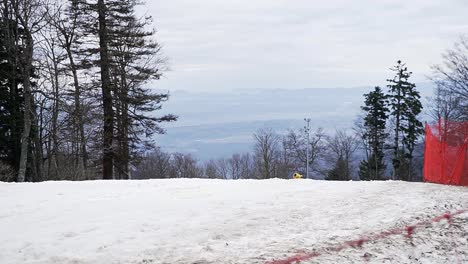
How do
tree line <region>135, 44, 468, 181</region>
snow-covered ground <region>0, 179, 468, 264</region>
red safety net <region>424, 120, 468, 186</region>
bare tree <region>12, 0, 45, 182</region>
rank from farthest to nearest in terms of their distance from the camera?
tree line <region>135, 44, 468, 181</region>
bare tree <region>12, 0, 45, 182</region>
red safety net <region>424, 120, 468, 186</region>
snow-covered ground <region>0, 179, 468, 264</region>

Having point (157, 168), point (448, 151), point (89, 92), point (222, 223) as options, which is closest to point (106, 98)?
point (89, 92)

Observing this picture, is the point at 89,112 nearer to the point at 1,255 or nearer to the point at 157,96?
the point at 157,96

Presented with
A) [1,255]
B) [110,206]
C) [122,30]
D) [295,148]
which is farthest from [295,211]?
[295,148]

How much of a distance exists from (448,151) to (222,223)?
300 inches

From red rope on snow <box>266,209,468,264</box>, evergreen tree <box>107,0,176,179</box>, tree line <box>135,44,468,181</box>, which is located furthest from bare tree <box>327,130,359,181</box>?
red rope on snow <box>266,209,468,264</box>

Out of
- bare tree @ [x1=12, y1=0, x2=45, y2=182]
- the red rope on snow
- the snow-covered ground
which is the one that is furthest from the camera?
bare tree @ [x1=12, y1=0, x2=45, y2=182]

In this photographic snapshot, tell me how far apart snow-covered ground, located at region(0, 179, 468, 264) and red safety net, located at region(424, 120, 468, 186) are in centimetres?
126

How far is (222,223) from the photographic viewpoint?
7.37 metres

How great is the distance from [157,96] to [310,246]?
75.7 feet

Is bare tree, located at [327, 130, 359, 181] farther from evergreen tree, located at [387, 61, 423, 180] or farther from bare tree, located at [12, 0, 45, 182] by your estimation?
bare tree, located at [12, 0, 45, 182]

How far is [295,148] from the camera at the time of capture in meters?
70.8

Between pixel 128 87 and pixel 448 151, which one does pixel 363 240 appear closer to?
pixel 448 151

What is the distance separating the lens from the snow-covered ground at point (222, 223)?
19.5ft

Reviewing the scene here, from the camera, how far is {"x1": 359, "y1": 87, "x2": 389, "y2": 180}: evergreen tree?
5659 centimetres
